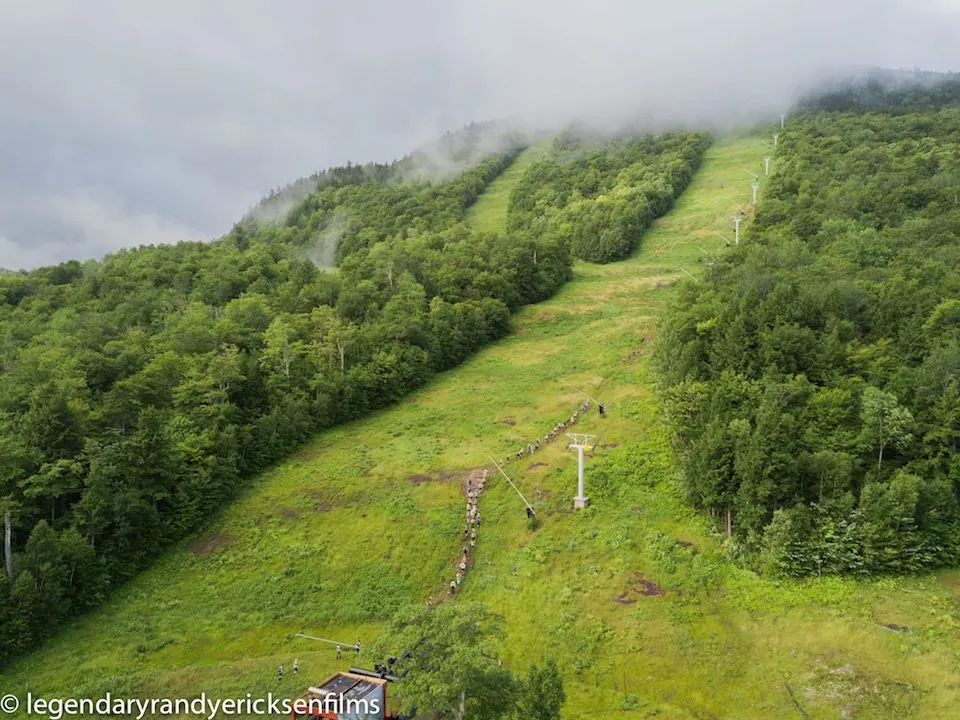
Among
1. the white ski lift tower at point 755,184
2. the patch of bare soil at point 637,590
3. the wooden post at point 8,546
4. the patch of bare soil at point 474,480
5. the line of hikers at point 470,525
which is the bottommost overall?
the patch of bare soil at point 637,590

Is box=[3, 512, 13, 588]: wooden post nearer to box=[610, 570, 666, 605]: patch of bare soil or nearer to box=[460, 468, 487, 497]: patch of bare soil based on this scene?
box=[460, 468, 487, 497]: patch of bare soil

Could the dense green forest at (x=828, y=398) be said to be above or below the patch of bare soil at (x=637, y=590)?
above

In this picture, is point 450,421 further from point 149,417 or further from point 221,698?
point 221,698

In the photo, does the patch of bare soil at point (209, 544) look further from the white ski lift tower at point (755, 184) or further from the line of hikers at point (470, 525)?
the white ski lift tower at point (755, 184)

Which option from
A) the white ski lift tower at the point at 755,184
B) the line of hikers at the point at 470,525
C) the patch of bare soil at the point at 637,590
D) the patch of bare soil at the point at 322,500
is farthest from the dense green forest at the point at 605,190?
the patch of bare soil at the point at 637,590

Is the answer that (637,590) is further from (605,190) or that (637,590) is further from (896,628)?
(605,190)

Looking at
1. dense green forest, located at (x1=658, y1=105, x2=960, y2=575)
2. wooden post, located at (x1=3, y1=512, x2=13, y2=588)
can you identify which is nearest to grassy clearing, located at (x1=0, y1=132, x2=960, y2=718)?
dense green forest, located at (x1=658, y1=105, x2=960, y2=575)

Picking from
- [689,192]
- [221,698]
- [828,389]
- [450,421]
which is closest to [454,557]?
[221,698]
